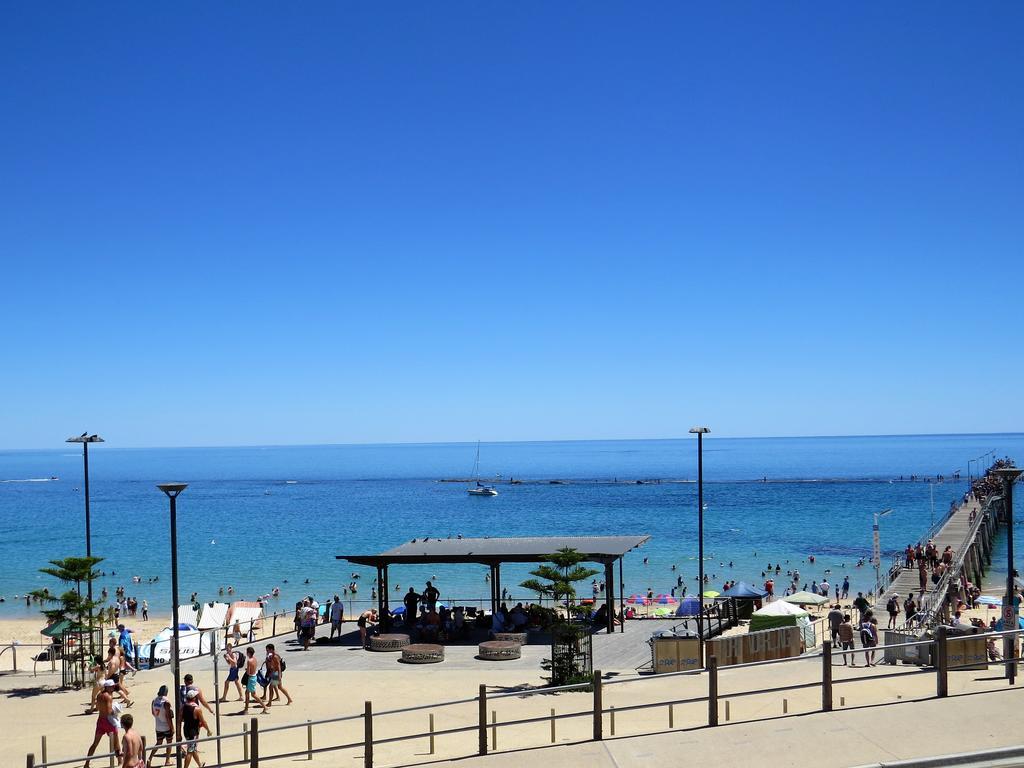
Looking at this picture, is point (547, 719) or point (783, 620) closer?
point (547, 719)

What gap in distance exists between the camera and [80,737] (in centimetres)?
1619

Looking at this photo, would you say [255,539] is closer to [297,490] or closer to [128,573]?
[128,573]

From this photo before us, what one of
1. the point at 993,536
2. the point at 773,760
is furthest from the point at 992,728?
the point at 993,536

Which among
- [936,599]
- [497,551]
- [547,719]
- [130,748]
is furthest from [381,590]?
[547,719]

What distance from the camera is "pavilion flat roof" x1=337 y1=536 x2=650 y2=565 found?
2589 centimetres

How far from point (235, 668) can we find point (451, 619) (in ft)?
30.1

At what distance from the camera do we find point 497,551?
27016 mm

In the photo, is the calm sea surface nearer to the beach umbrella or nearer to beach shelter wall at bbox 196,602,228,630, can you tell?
beach shelter wall at bbox 196,602,228,630

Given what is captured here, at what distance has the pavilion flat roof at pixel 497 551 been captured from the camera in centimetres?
2589

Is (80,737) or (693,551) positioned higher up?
(80,737)

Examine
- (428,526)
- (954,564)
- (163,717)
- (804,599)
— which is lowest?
(428,526)

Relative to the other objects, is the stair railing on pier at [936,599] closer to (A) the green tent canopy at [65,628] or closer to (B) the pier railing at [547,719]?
(B) the pier railing at [547,719]

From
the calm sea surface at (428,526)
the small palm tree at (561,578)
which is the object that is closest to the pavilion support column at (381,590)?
the small palm tree at (561,578)

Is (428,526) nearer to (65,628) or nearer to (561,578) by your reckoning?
(65,628)
